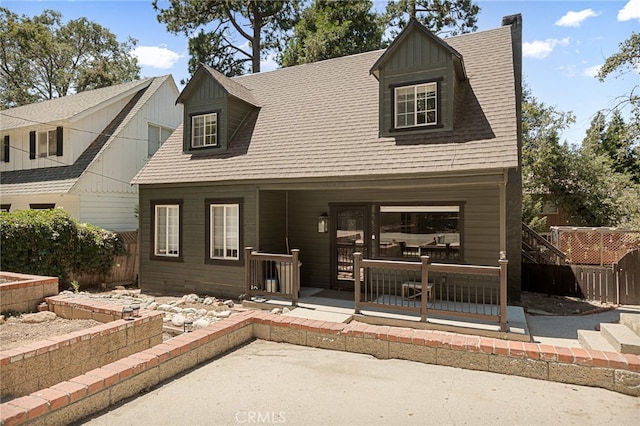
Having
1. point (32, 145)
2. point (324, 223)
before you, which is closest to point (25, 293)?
point (324, 223)

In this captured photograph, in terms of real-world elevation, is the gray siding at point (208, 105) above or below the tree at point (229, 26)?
below

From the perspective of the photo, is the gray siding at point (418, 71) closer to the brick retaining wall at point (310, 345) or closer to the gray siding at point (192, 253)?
the gray siding at point (192, 253)

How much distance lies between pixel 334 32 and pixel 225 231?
14792 mm

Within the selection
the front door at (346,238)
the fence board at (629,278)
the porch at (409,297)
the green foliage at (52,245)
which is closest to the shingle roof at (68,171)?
the green foliage at (52,245)

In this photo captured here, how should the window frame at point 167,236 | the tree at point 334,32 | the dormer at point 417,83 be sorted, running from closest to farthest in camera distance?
the dormer at point 417,83, the window frame at point 167,236, the tree at point 334,32

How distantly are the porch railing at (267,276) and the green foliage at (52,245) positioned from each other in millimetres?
5968

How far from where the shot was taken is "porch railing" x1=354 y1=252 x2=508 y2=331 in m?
6.09

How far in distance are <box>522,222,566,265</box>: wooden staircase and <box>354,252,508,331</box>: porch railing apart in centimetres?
385

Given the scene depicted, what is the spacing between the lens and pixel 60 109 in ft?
52.9

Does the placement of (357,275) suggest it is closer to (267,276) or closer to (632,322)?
(267,276)

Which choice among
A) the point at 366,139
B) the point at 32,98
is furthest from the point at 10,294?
the point at 32,98

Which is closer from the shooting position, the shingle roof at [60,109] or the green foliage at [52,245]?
the green foliage at [52,245]

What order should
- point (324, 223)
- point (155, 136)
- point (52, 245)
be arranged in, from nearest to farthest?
point (324, 223) → point (52, 245) → point (155, 136)

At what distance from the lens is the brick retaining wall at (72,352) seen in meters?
4.31
